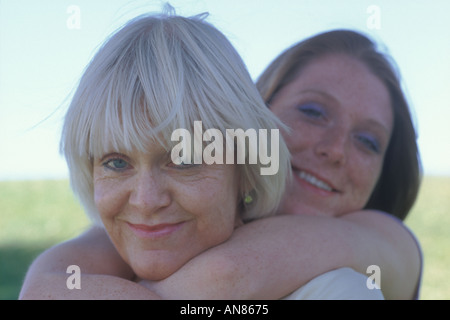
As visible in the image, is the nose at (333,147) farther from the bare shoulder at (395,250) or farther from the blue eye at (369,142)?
the bare shoulder at (395,250)

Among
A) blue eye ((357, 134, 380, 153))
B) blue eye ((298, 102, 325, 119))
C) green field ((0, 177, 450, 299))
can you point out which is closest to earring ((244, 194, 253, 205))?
blue eye ((298, 102, 325, 119))

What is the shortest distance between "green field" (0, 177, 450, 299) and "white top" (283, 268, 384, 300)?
412 centimetres

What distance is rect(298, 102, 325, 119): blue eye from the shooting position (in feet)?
9.56

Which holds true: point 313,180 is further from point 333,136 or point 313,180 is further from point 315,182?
point 333,136

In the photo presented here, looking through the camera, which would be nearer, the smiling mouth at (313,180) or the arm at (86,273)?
the arm at (86,273)

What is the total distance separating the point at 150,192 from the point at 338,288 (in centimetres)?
74

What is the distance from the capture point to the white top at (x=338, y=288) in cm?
189

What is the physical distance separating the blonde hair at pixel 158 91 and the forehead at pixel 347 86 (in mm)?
884

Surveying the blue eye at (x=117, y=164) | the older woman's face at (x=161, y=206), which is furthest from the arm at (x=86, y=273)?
the blue eye at (x=117, y=164)

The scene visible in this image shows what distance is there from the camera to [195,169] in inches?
76.5

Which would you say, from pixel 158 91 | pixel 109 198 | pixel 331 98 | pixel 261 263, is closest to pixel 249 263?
pixel 261 263

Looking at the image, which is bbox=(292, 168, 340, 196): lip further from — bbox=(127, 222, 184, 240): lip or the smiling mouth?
bbox=(127, 222, 184, 240): lip
